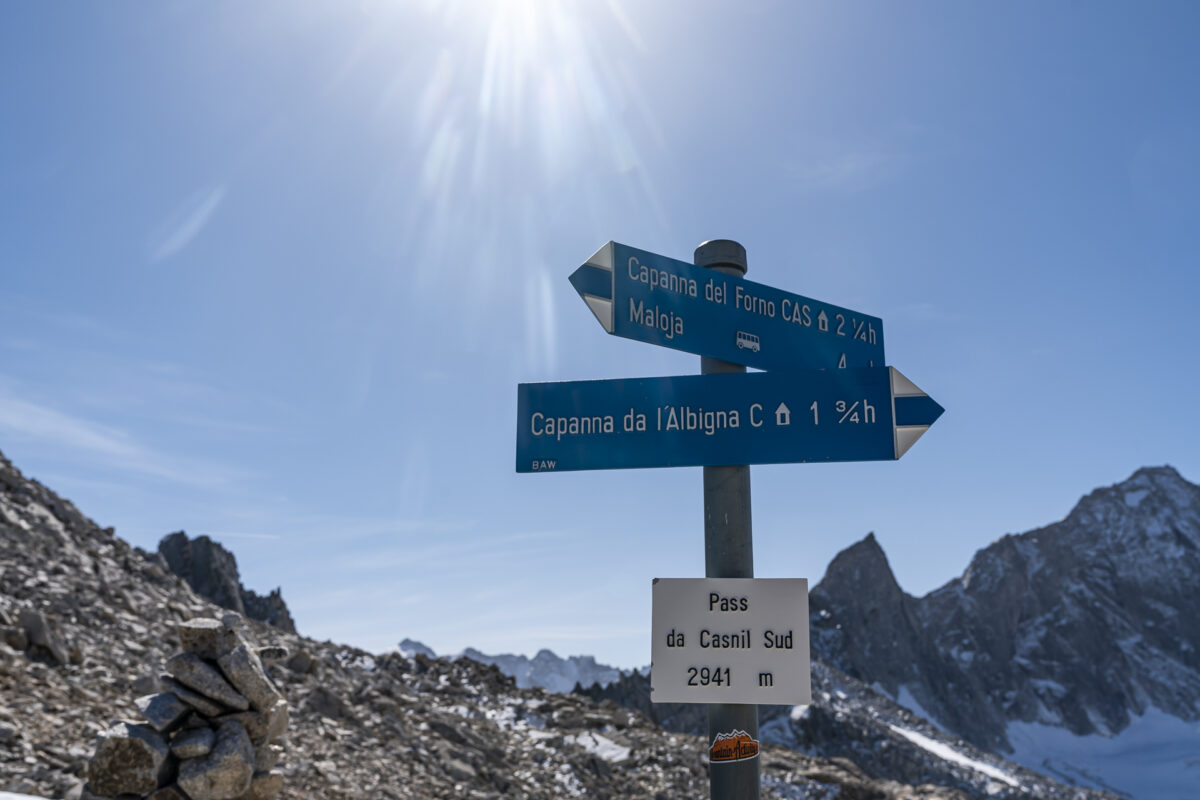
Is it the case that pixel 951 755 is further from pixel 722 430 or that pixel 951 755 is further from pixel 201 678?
pixel 722 430

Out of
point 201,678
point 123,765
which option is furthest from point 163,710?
point 123,765

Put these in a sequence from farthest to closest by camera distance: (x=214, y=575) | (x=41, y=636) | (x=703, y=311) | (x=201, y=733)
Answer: (x=214, y=575)
(x=41, y=636)
(x=201, y=733)
(x=703, y=311)

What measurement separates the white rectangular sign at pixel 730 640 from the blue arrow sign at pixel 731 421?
716 millimetres

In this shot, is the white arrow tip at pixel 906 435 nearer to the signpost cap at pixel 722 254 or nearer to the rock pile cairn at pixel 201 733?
the signpost cap at pixel 722 254

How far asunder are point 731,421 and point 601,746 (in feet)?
63.4

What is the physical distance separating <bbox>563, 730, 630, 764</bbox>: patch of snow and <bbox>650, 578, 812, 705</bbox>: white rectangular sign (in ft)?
59.0

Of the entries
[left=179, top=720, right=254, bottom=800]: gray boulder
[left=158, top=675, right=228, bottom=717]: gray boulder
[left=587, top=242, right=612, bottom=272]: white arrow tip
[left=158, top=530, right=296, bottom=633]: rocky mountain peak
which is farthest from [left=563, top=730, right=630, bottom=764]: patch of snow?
[left=158, top=530, right=296, bottom=633]: rocky mountain peak

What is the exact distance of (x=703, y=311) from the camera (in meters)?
4.77

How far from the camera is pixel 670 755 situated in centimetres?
2155

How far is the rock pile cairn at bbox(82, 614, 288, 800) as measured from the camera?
29.9 feet

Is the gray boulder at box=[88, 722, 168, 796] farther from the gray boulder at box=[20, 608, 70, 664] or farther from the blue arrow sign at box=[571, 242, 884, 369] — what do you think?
the blue arrow sign at box=[571, 242, 884, 369]

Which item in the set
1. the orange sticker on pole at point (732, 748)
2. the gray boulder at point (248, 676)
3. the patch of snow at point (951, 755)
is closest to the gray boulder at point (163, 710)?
the gray boulder at point (248, 676)

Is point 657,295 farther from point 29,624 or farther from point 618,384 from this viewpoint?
point 29,624

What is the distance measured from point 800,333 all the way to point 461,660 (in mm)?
26751
